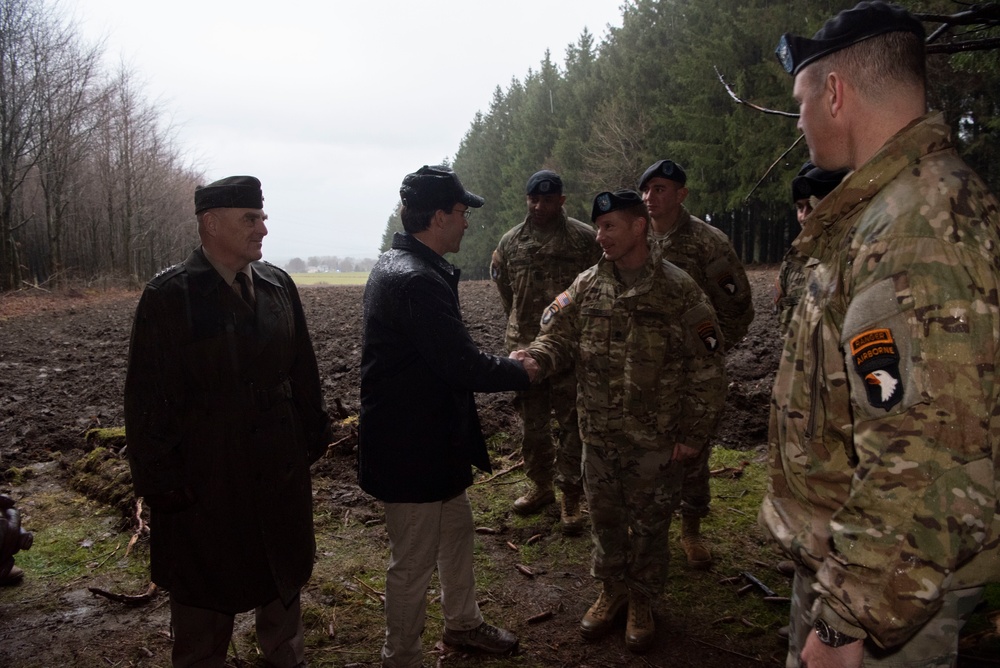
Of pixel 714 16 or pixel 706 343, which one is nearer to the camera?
pixel 706 343

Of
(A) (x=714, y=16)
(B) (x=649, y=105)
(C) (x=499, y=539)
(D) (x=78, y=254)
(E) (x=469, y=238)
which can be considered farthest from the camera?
(E) (x=469, y=238)

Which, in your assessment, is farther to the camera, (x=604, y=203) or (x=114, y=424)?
(x=114, y=424)

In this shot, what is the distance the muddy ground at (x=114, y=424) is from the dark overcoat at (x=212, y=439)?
80 cm

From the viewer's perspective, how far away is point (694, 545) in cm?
453

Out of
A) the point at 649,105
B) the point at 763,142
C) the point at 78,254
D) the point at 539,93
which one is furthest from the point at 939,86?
the point at 78,254

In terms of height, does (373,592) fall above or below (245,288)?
below

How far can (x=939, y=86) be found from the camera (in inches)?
806

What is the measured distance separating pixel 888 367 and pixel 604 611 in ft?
9.28

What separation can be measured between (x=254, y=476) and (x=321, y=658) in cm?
126

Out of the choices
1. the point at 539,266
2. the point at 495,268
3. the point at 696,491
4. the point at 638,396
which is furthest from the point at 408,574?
the point at 495,268

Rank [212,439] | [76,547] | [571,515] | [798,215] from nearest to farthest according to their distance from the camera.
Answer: [212,439] < [798,215] < [76,547] < [571,515]

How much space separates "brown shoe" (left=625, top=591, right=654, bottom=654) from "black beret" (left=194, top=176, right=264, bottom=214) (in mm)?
3036

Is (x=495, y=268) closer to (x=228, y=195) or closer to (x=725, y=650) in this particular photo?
(x=228, y=195)

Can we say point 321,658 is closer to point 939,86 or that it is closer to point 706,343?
point 706,343
